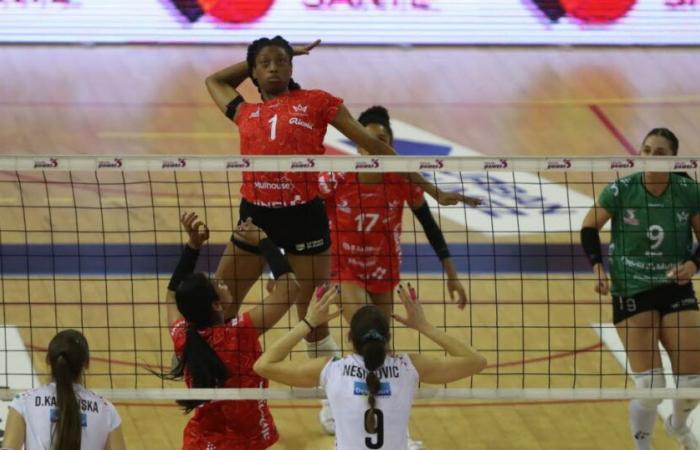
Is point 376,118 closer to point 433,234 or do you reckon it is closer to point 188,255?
point 433,234

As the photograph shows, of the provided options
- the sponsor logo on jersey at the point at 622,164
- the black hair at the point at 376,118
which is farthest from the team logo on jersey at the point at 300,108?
the sponsor logo on jersey at the point at 622,164

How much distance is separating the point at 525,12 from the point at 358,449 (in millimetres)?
14635

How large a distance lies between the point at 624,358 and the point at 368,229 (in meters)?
2.81

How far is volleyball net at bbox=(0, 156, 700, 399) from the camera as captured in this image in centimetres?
753

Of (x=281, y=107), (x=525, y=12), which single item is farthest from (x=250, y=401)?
(x=525, y=12)

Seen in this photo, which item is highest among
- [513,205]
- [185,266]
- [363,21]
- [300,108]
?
[363,21]

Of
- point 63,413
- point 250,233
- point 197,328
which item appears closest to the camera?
point 63,413

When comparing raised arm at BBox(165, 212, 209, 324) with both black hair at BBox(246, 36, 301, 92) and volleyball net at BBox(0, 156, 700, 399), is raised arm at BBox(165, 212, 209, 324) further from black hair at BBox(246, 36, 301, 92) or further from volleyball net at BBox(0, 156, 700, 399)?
black hair at BBox(246, 36, 301, 92)

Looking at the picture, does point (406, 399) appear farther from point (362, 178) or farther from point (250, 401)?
point (362, 178)

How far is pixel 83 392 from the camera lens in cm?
632

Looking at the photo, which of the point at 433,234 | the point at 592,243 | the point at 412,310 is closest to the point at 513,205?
the point at 433,234

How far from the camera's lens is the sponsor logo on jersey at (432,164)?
7453 mm

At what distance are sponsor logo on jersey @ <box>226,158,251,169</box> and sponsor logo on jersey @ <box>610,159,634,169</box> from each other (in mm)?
2125

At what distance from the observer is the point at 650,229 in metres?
8.45
